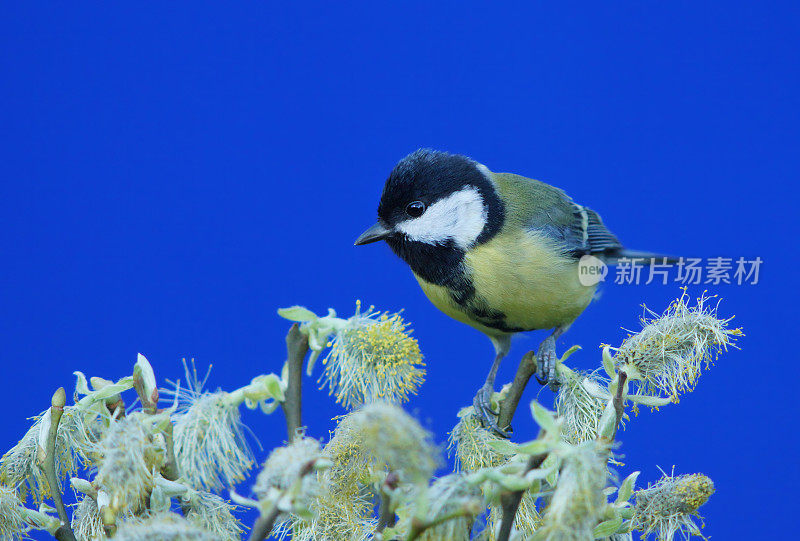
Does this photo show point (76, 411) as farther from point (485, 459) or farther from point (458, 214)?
point (458, 214)

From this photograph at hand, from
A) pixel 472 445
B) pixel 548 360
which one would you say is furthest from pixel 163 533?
pixel 548 360

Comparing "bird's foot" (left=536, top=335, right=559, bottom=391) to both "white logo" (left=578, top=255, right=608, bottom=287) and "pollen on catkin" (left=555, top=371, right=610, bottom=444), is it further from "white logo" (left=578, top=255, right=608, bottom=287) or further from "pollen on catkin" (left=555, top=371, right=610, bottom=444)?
"white logo" (left=578, top=255, right=608, bottom=287)

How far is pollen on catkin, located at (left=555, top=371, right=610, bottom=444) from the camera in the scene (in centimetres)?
73

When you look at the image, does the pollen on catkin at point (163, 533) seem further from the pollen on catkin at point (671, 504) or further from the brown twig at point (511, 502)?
the pollen on catkin at point (671, 504)

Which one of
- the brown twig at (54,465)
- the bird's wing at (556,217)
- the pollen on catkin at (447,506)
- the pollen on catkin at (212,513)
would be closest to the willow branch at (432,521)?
the pollen on catkin at (447,506)

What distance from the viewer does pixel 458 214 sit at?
45.1 inches

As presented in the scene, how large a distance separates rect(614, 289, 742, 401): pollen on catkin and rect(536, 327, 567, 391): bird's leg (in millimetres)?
124

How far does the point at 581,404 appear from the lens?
755 mm

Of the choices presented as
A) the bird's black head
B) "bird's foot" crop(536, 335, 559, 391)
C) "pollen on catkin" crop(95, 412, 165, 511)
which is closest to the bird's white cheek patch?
the bird's black head

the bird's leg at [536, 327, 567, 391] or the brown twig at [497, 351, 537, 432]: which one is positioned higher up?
the bird's leg at [536, 327, 567, 391]

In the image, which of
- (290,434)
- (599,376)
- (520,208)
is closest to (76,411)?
(290,434)

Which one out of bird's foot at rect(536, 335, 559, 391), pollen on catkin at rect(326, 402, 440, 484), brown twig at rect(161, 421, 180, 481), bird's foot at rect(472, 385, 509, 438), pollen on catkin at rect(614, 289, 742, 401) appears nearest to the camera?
pollen on catkin at rect(326, 402, 440, 484)

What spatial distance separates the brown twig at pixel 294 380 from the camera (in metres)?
0.61

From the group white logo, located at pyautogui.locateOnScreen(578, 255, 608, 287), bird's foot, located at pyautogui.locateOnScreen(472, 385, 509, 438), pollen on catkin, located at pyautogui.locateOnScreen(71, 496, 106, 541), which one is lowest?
pollen on catkin, located at pyautogui.locateOnScreen(71, 496, 106, 541)
